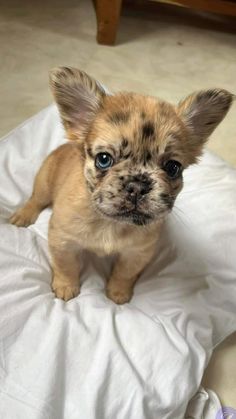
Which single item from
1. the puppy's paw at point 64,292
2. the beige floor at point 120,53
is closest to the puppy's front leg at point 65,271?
the puppy's paw at point 64,292

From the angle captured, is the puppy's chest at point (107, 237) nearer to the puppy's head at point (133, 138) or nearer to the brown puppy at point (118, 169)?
the brown puppy at point (118, 169)

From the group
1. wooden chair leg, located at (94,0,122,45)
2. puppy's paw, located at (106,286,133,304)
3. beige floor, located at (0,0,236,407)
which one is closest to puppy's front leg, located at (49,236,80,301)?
puppy's paw, located at (106,286,133,304)

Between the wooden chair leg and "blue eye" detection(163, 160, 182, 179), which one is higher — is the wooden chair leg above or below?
below

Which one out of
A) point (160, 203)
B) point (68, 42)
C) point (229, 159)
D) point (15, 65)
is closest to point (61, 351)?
point (160, 203)

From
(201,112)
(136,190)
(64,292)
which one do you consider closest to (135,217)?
(136,190)

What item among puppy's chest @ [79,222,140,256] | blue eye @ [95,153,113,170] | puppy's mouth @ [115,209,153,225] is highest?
blue eye @ [95,153,113,170]

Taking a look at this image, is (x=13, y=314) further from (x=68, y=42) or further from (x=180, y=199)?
(x=68, y=42)

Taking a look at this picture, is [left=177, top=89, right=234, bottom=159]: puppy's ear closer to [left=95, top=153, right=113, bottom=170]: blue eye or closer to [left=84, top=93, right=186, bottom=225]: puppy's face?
[left=84, top=93, right=186, bottom=225]: puppy's face
